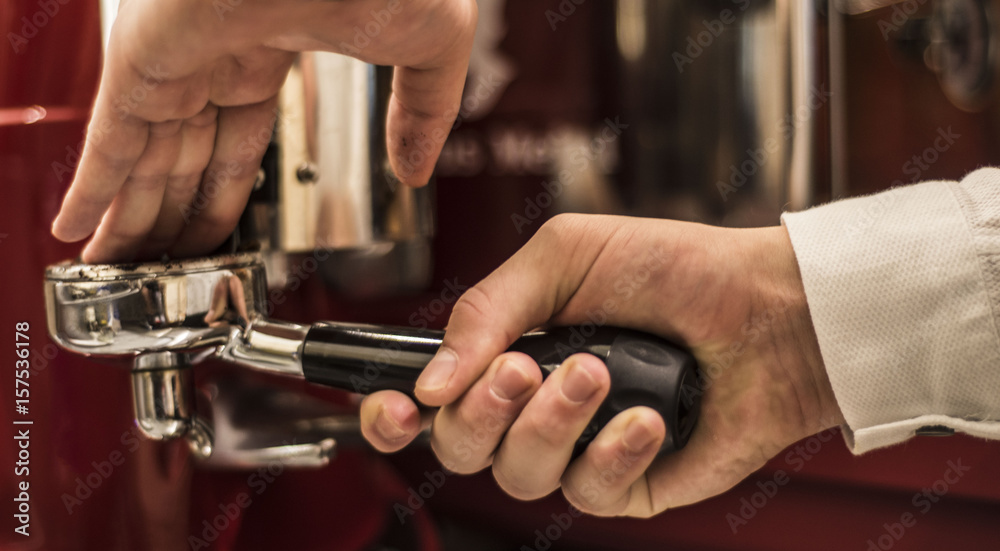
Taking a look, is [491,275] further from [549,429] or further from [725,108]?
[725,108]

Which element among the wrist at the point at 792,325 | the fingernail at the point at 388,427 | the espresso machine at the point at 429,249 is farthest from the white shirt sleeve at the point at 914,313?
the fingernail at the point at 388,427

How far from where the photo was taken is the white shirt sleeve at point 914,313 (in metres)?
0.46

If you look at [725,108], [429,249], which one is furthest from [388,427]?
[725,108]

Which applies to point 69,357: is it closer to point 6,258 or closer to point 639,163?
point 6,258

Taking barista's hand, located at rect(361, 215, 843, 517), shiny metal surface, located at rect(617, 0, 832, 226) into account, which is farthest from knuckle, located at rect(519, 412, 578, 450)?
shiny metal surface, located at rect(617, 0, 832, 226)

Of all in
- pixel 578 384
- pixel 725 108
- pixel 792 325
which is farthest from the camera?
pixel 725 108

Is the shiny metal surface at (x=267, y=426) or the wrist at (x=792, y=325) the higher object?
the wrist at (x=792, y=325)

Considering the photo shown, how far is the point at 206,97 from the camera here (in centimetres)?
46

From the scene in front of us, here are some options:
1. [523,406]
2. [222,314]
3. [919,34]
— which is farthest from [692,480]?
[919,34]

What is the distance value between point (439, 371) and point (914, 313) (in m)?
0.29

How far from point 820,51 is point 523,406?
0.52 m

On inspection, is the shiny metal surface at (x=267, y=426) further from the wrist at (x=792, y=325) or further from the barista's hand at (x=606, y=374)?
the wrist at (x=792, y=325)

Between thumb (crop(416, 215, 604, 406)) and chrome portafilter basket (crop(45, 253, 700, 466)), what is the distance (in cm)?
1

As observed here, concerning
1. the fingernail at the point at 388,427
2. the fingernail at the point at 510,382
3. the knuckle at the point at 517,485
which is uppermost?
the fingernail at the point at 510,382
